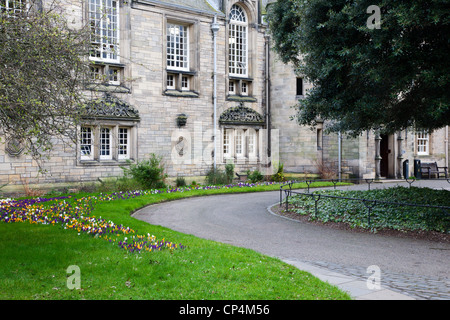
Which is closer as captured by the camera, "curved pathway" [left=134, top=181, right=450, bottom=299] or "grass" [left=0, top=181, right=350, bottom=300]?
"grass" [left=0, top=181, right=350, bottom=300]

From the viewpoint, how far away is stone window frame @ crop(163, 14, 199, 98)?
861 inches

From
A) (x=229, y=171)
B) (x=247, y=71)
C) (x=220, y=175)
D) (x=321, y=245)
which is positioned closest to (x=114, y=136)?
(x=220, y=175)

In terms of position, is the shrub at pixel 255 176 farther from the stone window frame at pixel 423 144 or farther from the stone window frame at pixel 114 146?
the stone window frame at pixel 423 144

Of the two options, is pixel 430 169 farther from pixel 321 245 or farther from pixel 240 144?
pixel 321 245

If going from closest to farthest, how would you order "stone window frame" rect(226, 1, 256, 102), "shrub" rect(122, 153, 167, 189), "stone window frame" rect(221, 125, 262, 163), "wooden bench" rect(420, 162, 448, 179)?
"shrub" rect(122, 153, 167, 189) < "stone window frame" rect(221, 125, 262, 163) < "stone window frame" rect(226, 1, 256, 102) < "wooden bench" rect(420, 162, 448, 179)

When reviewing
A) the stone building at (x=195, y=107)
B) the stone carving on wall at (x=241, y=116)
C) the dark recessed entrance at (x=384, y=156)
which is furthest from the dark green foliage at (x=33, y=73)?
the dark recessed entrance at (x=384, y=156)

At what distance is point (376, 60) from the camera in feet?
33.2

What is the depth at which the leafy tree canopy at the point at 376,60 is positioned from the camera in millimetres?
9164

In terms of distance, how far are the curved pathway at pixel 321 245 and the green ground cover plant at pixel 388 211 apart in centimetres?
72

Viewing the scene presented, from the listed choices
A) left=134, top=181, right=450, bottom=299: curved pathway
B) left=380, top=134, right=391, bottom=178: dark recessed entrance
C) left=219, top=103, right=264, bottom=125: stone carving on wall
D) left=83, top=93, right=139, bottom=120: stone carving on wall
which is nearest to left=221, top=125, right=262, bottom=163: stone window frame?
left=219, top=103, right=264, bottom=125: stone carving on wall

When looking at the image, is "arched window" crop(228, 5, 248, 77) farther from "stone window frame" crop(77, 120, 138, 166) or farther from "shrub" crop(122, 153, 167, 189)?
"shrub" crop(122, 153, 167, 189)

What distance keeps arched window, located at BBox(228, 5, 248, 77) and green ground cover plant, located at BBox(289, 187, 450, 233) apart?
12132 mm
